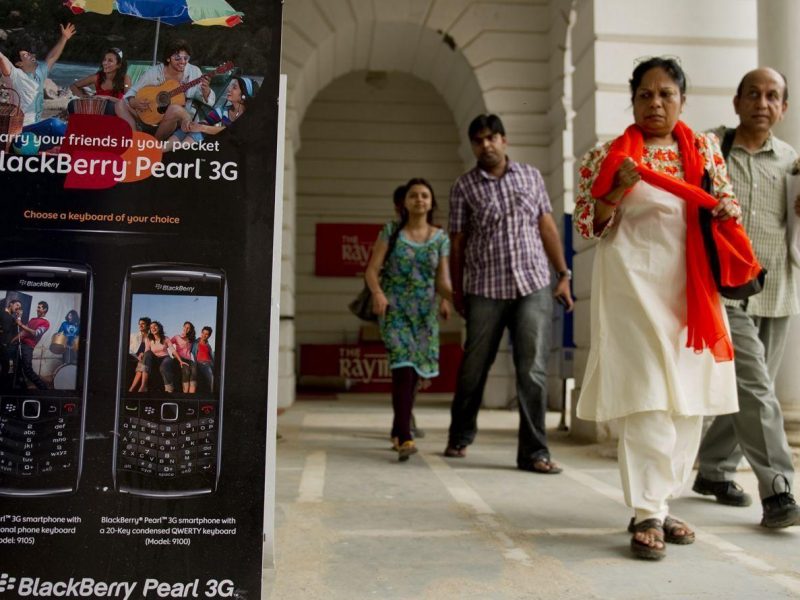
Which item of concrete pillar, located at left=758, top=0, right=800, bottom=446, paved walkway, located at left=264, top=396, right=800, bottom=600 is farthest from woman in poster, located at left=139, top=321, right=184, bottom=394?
concrete pillar, located at left=758, top=0, right=800, bottom=446

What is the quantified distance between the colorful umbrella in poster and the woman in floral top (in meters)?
2.92

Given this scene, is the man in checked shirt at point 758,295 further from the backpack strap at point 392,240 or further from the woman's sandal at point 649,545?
the backpack strap at point 392,240

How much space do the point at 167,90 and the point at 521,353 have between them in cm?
284

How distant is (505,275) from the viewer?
4359 mm

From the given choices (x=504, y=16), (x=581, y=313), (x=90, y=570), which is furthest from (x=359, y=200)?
(x=90, y=570)

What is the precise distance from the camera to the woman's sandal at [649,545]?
97.7 inches

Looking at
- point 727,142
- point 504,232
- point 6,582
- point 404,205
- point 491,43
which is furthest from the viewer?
point 491,43

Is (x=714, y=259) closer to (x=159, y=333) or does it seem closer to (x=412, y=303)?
(x=159, y=333)

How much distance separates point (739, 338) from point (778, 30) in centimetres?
259

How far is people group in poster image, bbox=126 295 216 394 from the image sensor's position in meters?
1.82

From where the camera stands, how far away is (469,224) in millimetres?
4676

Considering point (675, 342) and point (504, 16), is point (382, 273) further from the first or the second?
point (504, 16)

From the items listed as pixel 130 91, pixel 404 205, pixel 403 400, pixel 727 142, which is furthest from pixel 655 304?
pixel 404 205

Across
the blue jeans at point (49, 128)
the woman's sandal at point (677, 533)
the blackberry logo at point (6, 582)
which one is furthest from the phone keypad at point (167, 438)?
the woman's sandal at point (677, 533)
